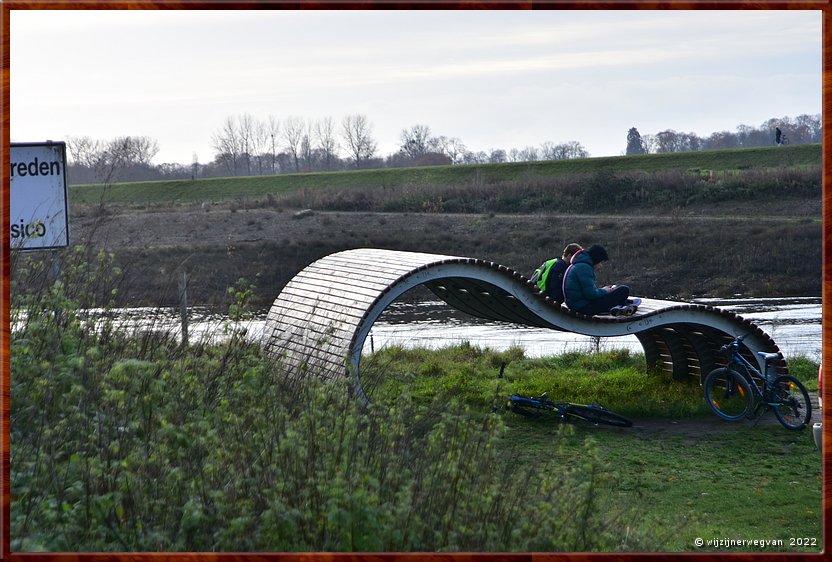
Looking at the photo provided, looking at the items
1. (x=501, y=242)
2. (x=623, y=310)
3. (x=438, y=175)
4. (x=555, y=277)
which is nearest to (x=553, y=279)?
(x=555, y=277)

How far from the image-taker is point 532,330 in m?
19.4

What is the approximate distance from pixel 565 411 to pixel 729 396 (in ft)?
6.41

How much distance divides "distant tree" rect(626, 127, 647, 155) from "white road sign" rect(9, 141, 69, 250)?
44.3m

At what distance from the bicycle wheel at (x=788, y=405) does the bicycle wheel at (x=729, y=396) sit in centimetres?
28

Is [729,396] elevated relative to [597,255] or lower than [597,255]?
lower

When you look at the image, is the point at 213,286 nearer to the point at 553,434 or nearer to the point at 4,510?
the point at 553,434

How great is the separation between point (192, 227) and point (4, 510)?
30240 mm

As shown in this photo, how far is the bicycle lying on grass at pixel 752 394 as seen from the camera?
956 cm

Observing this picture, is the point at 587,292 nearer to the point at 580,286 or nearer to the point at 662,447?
the point at 580,286

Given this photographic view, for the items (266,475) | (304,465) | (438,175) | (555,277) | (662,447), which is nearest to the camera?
(266,475)

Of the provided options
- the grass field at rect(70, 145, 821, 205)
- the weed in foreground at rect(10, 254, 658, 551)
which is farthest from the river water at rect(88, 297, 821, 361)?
the grass field at rect(70, 145, 821, 205)

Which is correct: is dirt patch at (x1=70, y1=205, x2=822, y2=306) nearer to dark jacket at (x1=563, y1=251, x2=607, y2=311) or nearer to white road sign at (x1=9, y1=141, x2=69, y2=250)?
dark jacket at (x1=563, y1=251, x2=607, y2=311)

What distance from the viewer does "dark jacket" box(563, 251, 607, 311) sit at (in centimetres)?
1009

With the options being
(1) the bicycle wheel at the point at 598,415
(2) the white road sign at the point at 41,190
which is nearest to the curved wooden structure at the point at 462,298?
(1) the bicycle wheel at the point at 598,415
